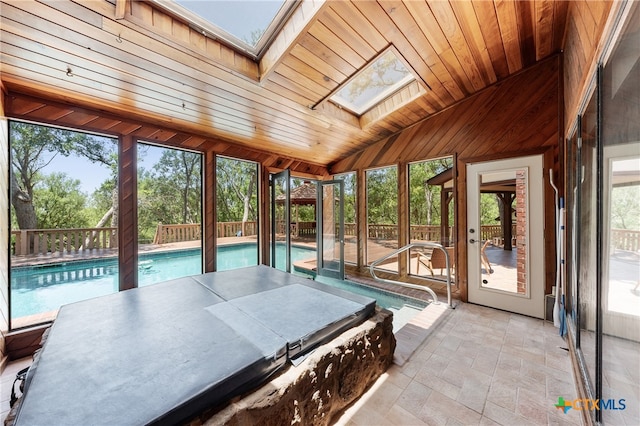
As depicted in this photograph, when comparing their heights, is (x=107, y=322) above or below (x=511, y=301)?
above

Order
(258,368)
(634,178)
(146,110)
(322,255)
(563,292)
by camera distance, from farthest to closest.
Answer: (322,255) → (146,110) → (563,292) → (258,368) → (634,178)

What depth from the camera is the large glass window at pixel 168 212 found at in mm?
3691

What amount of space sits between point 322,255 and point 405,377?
11.6 ft

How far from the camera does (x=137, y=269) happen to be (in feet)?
10.7

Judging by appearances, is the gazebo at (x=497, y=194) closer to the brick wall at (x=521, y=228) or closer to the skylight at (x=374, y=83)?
the brick wall at (x=521, y=228)

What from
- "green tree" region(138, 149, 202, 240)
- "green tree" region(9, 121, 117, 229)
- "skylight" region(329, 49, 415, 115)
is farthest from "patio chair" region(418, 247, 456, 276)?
"green tree" region(9, 121, 117, 229)

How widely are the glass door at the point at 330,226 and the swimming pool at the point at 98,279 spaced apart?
1.12ft

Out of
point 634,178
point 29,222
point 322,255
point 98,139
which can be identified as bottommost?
point 322,255

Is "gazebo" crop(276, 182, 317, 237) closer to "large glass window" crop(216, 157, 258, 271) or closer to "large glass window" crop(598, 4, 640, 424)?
"large glass window" crop(216, 157, 258, 271)

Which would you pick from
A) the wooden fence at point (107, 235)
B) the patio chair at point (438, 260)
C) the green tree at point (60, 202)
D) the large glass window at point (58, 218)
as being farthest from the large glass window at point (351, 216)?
the green tree at point (60, 202)

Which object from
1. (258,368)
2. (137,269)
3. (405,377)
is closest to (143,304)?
(258,368)

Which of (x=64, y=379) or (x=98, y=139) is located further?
(x=98, y=139)

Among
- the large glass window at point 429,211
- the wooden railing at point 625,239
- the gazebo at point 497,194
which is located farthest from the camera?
the large glass window at point 429,211

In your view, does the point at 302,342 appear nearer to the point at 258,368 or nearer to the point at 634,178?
the point at 258,368
